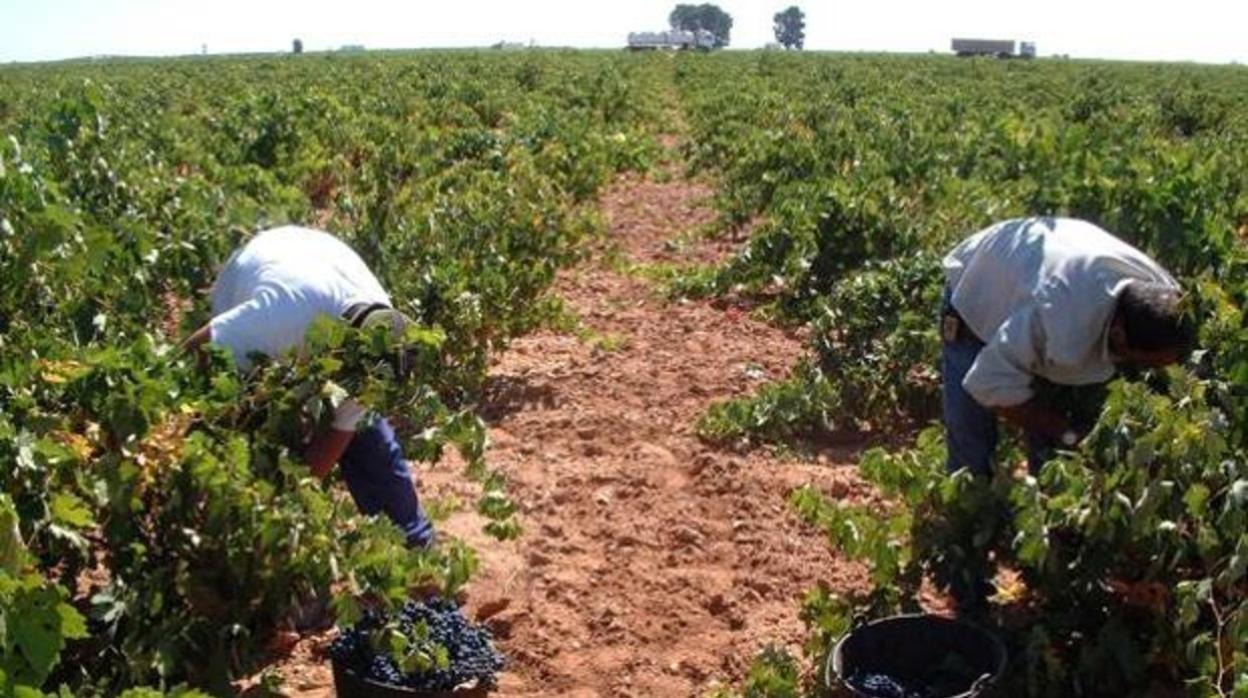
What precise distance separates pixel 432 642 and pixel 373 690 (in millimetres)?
212

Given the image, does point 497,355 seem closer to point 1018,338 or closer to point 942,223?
point 942,223

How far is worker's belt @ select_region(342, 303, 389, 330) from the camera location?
4.57 metres

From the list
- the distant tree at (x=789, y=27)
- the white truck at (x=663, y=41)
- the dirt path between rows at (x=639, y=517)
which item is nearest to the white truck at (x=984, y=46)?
the white truck at (x=663, y=41)

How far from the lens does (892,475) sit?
14.3 ft

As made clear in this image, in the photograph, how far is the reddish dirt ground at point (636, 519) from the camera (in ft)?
17.0

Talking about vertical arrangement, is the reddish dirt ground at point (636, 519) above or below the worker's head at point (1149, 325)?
below

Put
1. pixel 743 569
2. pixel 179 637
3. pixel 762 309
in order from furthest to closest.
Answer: pixel 762 309 < pixel 743 569 < pixel 179 637

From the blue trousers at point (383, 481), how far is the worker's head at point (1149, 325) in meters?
2.20

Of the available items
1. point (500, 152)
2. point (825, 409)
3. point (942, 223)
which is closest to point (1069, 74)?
point (500, 152)

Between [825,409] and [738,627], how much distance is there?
2210mm

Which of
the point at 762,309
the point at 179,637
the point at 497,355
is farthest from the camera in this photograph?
the point at 762,309

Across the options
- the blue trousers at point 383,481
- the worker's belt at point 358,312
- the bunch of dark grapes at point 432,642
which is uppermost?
the worker's belt at point 358,312

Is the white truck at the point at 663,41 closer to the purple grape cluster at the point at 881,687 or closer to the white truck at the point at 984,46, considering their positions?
the white truck at the point at 984,46

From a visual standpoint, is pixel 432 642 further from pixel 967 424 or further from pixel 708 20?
pixel 708 20
